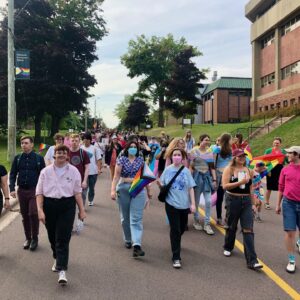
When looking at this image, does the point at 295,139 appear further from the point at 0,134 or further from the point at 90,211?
the point at 0,134

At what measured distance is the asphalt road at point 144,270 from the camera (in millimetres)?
4699

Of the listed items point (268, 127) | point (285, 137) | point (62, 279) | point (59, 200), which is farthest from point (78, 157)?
point (268, 127)

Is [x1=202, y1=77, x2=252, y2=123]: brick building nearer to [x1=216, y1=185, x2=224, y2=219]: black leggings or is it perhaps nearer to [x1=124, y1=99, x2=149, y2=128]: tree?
[x1=124, y1=99, x2=149, y2=128]: tree

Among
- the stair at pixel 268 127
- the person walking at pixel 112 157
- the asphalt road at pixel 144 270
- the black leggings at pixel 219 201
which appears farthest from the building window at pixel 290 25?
the asphalt road at pixel 144 270

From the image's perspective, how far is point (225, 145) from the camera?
8.06m

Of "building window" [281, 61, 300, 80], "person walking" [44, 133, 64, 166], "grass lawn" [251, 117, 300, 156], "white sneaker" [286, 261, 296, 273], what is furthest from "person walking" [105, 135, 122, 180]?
"building window" [281, 61, 300, 80]

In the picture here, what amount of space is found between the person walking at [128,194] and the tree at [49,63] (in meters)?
30.7

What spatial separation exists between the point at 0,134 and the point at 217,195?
127 feet

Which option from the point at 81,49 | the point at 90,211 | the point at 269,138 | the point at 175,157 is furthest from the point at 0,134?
the point at 175,157

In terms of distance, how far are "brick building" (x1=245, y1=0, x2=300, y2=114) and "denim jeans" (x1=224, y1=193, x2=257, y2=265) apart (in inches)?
1339

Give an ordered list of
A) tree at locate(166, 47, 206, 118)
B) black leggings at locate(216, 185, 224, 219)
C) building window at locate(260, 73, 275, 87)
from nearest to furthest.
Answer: black leggings at locate(216, 185, 224, 219) → building window at locate(260, 73, 275, 87) → tree at locate(166, 47, 206, 118)

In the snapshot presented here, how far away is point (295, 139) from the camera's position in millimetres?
23688

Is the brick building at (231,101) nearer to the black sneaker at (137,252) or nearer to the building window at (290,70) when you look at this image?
the building window at (290,70)

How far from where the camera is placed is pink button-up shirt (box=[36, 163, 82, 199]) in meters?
5.10
